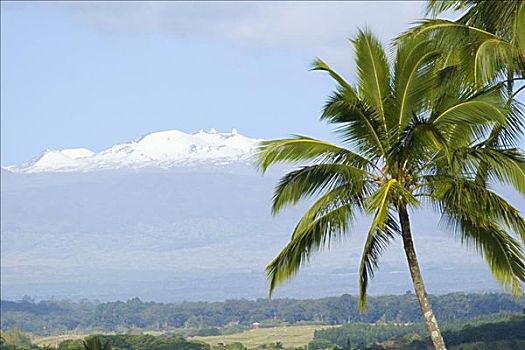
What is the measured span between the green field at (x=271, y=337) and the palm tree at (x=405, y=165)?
340 ft

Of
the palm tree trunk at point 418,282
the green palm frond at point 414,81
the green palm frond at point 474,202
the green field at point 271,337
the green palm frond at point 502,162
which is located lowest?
the palm tree trunk at point 418,282

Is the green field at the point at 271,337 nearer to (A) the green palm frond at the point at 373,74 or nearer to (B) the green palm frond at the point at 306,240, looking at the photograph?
(B) the green palm frond at the point at 306,240

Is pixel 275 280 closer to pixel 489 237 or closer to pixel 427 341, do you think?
pixel 489 237

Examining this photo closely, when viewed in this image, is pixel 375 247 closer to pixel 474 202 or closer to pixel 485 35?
pixel 474 202

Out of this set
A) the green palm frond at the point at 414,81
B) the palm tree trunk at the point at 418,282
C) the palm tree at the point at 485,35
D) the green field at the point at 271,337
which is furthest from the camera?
the green field at the point at 271,337

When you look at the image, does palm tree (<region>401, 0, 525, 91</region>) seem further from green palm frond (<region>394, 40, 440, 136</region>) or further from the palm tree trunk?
the palm tree trunk

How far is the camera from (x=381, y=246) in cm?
1816

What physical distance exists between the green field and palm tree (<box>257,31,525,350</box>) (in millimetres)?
103526

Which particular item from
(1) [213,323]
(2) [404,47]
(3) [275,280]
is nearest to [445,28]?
(2) [404,47]

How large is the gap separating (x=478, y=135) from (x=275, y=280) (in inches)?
144

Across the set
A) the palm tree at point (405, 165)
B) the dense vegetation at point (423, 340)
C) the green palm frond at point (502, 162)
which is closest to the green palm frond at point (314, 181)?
the palm tree at point (405, 165)

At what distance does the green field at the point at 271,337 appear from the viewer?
425 feet

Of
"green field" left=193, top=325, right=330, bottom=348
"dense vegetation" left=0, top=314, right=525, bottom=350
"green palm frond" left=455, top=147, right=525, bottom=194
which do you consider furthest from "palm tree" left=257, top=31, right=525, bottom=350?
"green field" left=193, top=325, right=330, bottom=348

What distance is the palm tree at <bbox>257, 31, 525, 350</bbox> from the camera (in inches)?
685
